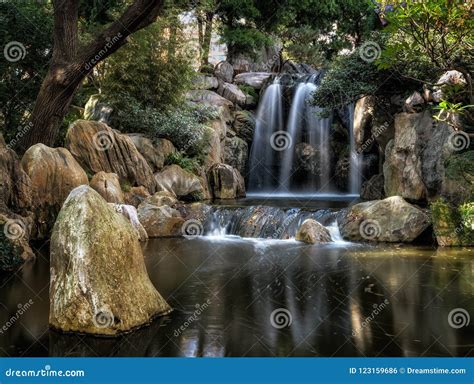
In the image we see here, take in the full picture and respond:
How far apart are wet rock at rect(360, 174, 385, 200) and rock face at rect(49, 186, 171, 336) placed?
1245 cm

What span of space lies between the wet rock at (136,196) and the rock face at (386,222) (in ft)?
20.4

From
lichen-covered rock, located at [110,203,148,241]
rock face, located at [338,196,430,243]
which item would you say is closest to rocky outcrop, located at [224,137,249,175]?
lichen-covered rock, located at [110,203,148,241]

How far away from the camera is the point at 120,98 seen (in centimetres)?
1723

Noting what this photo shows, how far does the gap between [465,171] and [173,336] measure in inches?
283

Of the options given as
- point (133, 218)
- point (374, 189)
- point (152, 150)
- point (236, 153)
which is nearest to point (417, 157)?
point (374, 189)

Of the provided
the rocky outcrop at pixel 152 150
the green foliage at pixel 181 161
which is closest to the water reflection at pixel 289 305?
the rocky outcrop at pixel 152 150

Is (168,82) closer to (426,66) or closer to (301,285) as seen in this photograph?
(426,66)

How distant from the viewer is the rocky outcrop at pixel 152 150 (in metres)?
16.6

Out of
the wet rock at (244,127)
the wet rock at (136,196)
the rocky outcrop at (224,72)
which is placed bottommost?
the wet rock at (136,196)

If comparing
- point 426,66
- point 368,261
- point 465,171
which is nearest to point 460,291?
point 368,261

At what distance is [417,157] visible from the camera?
1335 cm

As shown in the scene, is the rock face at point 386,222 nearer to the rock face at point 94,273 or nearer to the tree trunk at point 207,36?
the rock face at point 94,273

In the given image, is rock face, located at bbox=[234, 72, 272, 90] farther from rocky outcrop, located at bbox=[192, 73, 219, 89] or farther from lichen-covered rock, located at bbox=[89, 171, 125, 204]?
lichen-covered rock, located at bbox=[89, 171, 125, 204]

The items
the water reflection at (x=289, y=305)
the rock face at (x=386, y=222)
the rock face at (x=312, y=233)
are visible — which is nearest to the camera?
the water reflection at (x=289, y=305)
